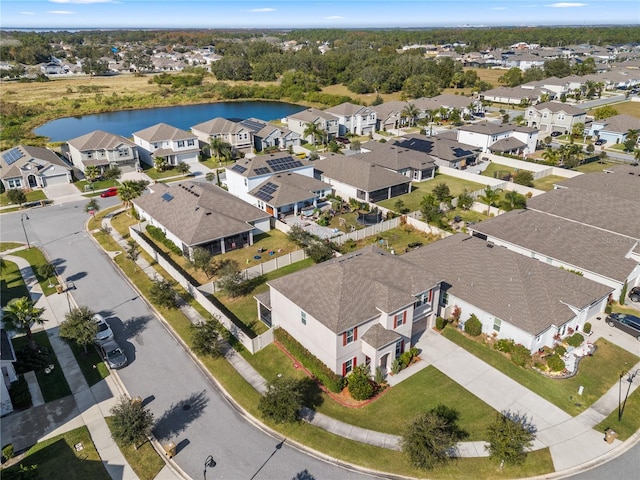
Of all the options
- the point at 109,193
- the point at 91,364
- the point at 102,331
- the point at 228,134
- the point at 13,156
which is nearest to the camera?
the point at 91,364

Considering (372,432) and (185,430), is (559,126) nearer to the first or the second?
(372,432)

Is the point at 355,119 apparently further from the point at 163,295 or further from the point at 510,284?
the point at 163,295

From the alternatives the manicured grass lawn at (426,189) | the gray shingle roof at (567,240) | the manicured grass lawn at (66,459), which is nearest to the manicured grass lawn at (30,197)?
the manicured grass lawn at (66,459)

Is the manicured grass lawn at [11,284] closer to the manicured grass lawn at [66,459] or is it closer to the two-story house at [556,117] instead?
the manicured grass lawn at [66,459]

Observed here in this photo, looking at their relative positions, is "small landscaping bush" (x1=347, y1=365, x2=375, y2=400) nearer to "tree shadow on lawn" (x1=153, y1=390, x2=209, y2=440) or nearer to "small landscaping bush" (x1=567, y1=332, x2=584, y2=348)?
"tree shadow on lawn" (x1=153, y1=390, x2=209, y2=440)

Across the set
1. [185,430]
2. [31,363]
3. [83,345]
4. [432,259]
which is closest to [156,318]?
[83,345]

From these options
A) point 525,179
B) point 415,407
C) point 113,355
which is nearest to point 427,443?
point 415,407

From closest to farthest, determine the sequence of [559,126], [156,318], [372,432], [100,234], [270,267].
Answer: [372,432] < [156,318] < [270,267] < [100,234] < [559,126]
